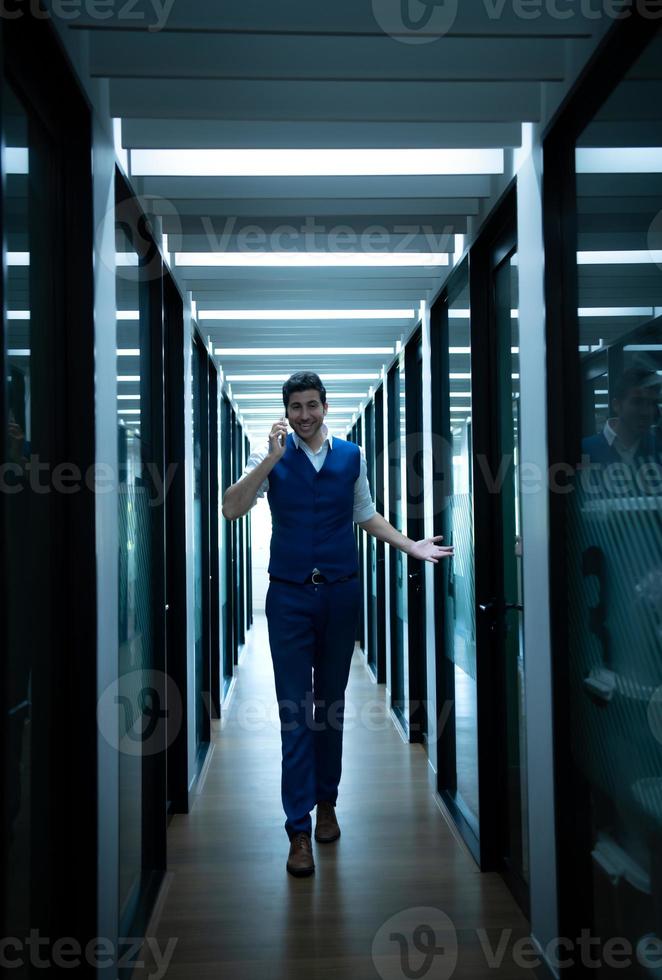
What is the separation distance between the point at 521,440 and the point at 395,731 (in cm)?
312

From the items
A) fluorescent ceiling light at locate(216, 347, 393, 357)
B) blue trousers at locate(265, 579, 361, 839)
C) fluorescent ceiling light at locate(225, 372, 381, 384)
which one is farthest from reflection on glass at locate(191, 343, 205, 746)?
fluorescent ceiling light at locate(225, 372, 381, 384)

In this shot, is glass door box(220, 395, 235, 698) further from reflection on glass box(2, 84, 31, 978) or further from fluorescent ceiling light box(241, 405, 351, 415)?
reflection on glass box(2, 84, 31, 978)

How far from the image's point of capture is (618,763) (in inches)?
73.4

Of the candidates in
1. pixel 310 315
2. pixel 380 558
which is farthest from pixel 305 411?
pixel 380 558

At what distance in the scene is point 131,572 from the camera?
2.68 m

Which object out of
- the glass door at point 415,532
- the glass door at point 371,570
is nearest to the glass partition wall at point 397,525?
the glass door at point 415,532

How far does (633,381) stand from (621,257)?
28 cm

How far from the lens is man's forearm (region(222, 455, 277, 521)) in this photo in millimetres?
3150

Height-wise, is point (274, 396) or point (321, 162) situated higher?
point (321, 162)

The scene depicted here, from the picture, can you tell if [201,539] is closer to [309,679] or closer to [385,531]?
[385,531]

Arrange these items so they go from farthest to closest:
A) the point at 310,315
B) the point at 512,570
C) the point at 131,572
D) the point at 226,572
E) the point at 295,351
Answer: the point at 226,572 → the point at 295,351 → the point at 310,315 → the point at 512,570 → the point at 131,572

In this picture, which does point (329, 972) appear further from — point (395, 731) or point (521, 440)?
point (395, 731)

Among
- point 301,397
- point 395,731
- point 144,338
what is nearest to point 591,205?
point 301,397

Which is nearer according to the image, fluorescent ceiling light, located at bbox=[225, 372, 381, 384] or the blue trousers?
the blue trousers
